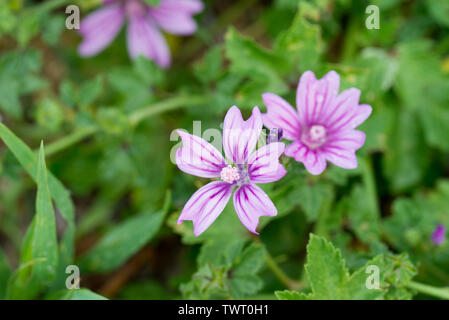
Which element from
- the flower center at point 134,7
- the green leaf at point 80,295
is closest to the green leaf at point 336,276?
the green leaf at point 80,295

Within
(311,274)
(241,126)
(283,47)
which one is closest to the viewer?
(241,126)

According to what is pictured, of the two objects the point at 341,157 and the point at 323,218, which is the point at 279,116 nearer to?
the point at 341,157

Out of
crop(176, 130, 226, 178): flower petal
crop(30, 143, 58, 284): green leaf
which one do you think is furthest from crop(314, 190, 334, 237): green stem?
crop(30, 143, 58, 284): green leaf

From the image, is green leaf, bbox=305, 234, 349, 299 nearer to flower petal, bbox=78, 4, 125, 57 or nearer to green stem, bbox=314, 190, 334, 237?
green stem, bbox=314, 190, 334, 237

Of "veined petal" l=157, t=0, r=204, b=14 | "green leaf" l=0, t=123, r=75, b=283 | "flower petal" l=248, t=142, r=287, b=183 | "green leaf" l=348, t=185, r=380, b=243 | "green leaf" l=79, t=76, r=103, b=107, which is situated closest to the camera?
"flower petal" l=248, t=142, r=287, b=183
